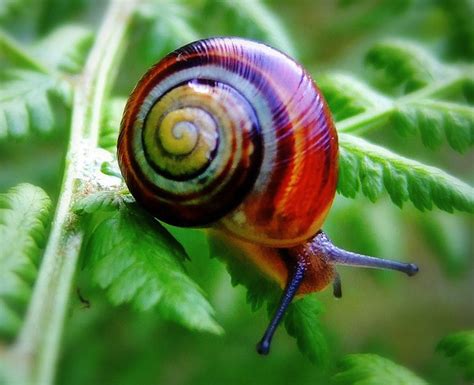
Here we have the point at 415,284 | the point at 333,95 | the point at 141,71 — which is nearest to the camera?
the point at 333,95

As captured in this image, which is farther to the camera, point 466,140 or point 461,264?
point 461,264

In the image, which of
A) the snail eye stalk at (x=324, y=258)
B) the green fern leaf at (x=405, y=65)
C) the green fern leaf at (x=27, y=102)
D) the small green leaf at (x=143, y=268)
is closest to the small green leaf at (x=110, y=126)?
the green fern leaf at (x=27, y=102)

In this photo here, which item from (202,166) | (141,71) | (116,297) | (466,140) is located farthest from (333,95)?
(141,71)

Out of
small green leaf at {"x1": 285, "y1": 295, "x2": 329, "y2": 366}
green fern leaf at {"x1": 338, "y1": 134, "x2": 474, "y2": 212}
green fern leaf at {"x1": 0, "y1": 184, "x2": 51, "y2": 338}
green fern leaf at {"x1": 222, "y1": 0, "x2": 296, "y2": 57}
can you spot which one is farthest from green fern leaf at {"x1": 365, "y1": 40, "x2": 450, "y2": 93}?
green fern leaf at {"x1": 0, "y1": 184, "x2": 51, "y2": 338}

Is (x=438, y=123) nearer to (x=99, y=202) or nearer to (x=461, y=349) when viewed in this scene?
(x=461, y=349)

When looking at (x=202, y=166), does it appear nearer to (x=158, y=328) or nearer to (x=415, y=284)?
(x=158, y=328)

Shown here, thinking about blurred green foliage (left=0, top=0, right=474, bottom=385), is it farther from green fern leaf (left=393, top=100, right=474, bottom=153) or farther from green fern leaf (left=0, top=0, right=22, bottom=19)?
green fern leaf (left=393, top=100, right=474, bottom=153)
